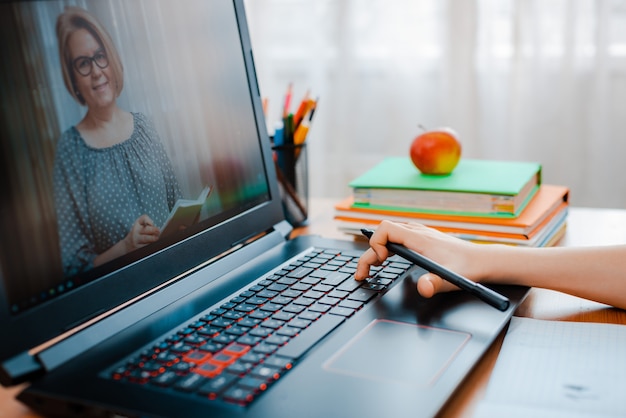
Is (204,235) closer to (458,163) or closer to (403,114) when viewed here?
(458,163)

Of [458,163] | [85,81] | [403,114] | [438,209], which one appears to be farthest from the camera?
[403,114]

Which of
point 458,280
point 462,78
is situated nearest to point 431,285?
point 458,280

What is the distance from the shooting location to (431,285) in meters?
0.81

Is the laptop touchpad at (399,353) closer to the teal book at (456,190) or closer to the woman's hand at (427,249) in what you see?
the woman's hand at (427,249)

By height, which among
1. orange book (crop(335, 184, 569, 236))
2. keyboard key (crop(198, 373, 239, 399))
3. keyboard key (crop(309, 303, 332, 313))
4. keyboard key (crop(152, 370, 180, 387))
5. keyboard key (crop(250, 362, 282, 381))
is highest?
keyboard key (crop(152, 370, 180, 387))

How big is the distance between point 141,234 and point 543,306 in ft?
1.55

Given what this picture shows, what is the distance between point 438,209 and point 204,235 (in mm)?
417

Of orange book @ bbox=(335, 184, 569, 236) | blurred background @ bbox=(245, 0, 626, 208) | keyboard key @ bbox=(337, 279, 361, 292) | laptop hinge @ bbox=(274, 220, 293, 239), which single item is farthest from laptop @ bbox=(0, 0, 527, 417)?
blurred background @ bbox=(245, 0, 626, 208)

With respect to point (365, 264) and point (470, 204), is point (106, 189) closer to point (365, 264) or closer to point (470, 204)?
point (365, 264)

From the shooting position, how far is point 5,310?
0.64 m

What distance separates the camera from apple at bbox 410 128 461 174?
1.24 m

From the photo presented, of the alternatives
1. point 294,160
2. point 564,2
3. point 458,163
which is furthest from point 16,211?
point 564,2

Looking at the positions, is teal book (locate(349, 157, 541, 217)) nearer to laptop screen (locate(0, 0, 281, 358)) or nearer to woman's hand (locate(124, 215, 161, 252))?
laptop screen (locate(0, 0, 281, 358))

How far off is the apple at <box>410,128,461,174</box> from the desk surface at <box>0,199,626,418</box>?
0.62 feet
